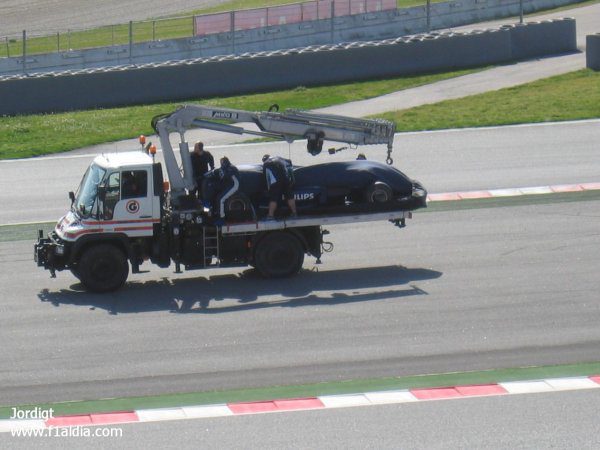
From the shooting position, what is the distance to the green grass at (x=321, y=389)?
11852 mm

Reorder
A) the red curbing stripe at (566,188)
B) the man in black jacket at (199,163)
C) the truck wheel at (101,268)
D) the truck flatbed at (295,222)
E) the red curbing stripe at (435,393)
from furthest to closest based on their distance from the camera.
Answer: the red curbing stripe at (566,188), the man in black jacket at (199,163), the truck flatbed at (295,222), the truck wheel at (101,268), the red curbing stripe at (435,393)

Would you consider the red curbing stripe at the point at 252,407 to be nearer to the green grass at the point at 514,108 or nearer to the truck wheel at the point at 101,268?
the truck wheel at the point at 101,268

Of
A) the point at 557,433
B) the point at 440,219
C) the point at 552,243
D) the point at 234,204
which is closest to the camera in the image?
the point at 557,433

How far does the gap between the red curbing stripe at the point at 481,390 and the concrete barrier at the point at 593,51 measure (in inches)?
974

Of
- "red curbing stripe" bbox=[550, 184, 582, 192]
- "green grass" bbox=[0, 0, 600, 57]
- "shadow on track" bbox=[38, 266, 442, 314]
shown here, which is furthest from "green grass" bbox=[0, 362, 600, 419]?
"green grass" bbox=[0, 0, 600, 57]

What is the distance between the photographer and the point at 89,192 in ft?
54.5

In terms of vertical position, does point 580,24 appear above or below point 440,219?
above

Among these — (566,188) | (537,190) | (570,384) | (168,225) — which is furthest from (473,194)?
(570,384)

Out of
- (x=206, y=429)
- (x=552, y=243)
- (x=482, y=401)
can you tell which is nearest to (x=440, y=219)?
(x=552, y=243)

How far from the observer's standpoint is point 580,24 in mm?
42062

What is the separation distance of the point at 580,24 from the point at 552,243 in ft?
84.9

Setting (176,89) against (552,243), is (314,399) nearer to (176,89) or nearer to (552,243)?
(552,243)

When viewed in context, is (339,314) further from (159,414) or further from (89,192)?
(89,192)

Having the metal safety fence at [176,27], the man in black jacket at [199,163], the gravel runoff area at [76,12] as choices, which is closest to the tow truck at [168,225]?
the man in black jacket at [199,163]
